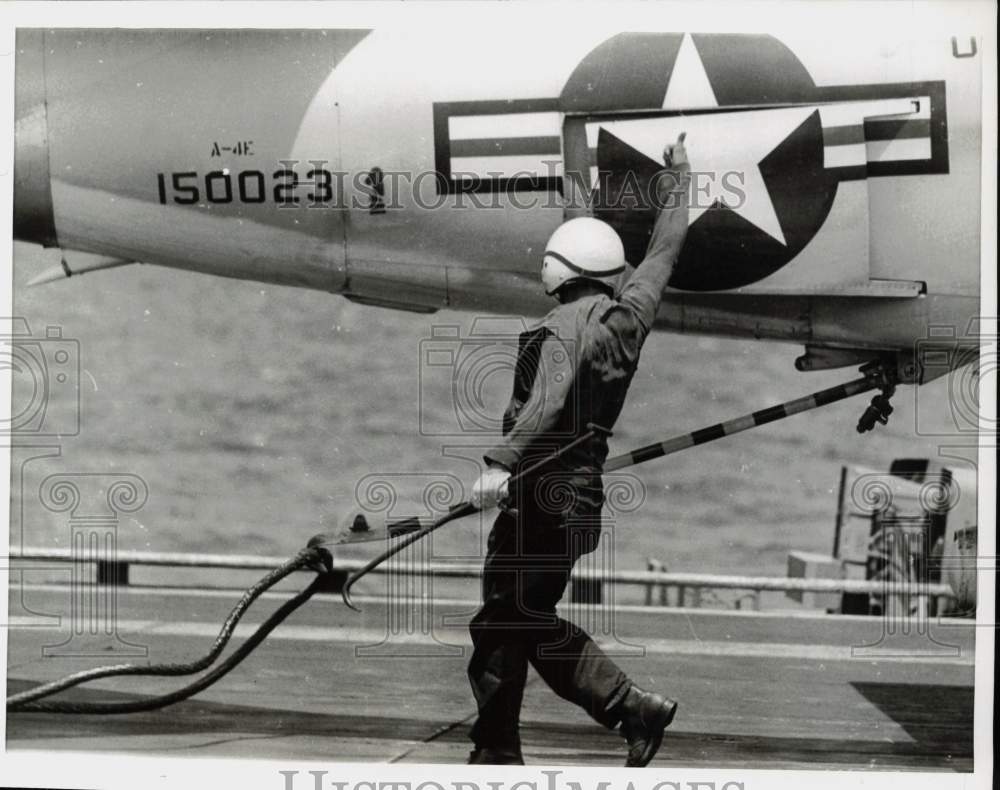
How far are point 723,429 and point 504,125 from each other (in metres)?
1.24

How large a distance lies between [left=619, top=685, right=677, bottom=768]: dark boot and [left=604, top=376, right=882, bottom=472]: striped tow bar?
741 millimetres

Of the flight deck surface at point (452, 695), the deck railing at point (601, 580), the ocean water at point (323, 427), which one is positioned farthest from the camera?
the ocean water at point (323, 427)

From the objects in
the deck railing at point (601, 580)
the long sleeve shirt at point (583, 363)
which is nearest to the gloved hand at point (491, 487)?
the long sleeve shirt at point (583, 363)

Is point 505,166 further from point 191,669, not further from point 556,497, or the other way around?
point 191,669

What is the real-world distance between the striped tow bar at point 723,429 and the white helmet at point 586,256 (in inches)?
22.8

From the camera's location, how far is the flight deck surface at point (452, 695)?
18.1 ft

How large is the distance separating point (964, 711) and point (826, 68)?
250 cm

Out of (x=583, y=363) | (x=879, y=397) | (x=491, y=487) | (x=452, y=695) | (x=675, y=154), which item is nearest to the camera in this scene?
(x=491, y=487)

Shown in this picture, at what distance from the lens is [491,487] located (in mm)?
5102

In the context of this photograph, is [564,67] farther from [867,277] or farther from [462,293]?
[867,277]

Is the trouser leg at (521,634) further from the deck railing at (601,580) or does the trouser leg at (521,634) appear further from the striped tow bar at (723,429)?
the deck railing at (601,580)
